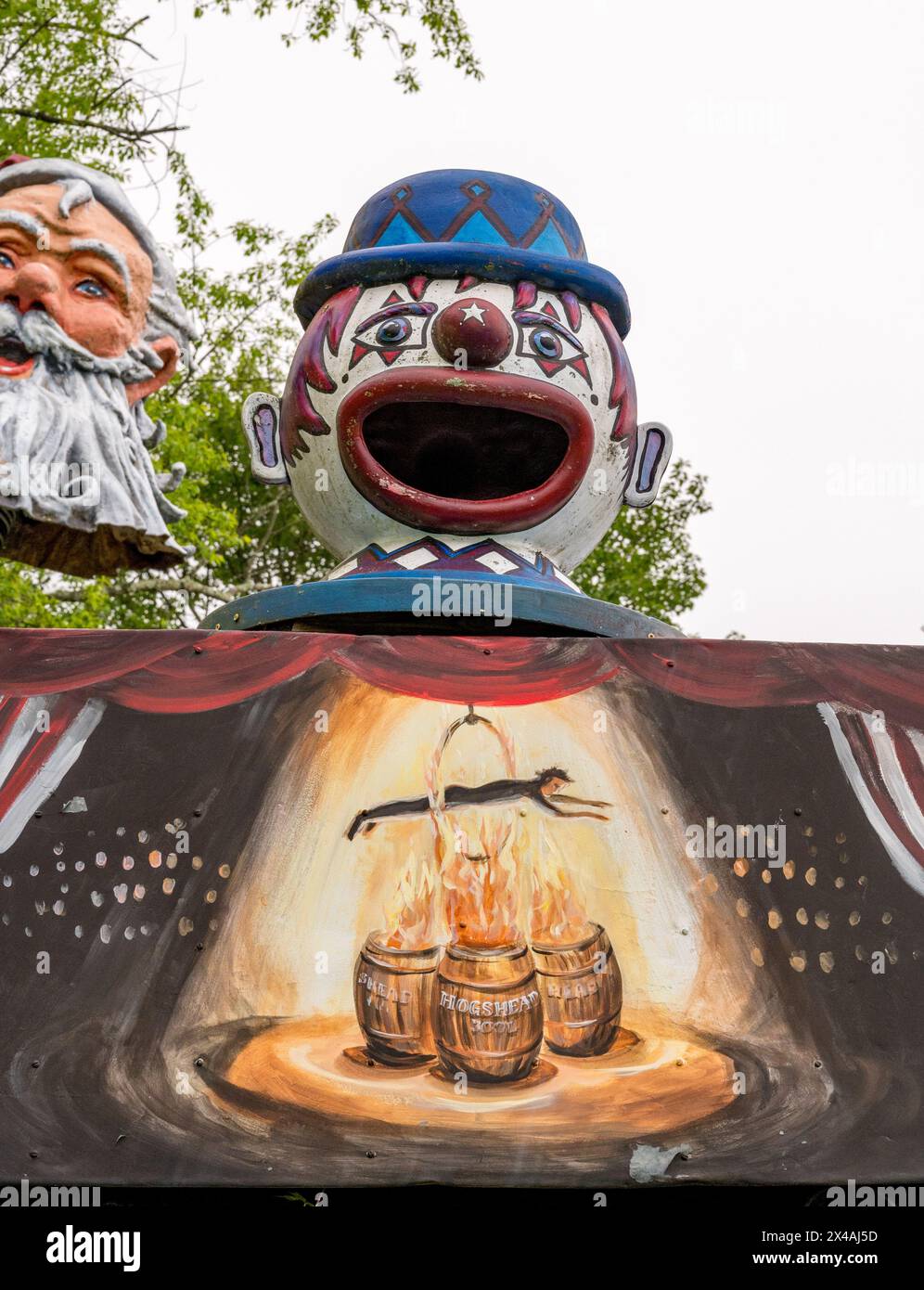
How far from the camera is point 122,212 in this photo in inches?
209

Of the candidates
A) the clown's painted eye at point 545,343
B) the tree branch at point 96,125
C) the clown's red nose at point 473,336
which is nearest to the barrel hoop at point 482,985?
the clown's red nose at point 473,336

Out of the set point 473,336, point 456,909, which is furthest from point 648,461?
point 456,909

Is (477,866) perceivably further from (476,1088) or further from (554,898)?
(476,1088)

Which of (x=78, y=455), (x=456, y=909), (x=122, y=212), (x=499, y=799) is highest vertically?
(x=122, y=212)

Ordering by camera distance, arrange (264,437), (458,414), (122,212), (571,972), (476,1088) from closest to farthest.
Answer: (476,1088)
(571,972)
(122,212)
(458,414)
(264,437)

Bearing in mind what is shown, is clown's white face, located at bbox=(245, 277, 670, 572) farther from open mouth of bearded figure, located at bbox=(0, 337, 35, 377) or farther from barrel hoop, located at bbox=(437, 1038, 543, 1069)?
barrel hoop, located at bbox=(437, 1038, 543, 1069)

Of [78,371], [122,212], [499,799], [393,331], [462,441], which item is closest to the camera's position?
[499,799]

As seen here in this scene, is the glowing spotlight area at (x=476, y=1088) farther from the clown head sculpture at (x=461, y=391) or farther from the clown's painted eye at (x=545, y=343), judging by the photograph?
the clown's painted eye at (x=545, y=343)

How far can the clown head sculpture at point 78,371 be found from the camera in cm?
491

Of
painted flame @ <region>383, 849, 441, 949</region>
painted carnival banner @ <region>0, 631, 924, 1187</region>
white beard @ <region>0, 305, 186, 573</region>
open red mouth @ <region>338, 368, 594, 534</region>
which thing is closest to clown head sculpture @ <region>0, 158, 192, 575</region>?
white beard @ <region>0, 305, 186, 573</region>

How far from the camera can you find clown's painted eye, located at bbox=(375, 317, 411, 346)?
17.9 feet

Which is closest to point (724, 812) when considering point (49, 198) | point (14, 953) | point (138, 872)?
point (138, 872)

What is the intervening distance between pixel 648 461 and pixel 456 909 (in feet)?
8.19

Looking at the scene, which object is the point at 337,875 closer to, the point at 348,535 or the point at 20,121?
the point at 348,535
